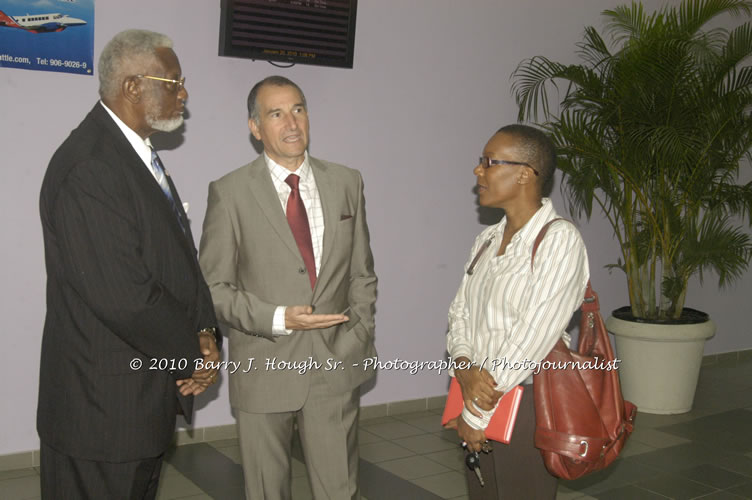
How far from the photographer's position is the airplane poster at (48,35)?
3656 millimetres

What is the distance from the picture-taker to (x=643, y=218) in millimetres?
5352

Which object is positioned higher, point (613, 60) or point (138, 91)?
point (613, 60)

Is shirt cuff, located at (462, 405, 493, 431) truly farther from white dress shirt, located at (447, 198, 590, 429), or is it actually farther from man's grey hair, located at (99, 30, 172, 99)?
man's grey hair, located at (99, 30, 172, 99)

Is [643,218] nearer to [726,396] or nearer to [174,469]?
[726,396]

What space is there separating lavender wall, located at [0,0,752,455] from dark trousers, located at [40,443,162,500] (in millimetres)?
2097

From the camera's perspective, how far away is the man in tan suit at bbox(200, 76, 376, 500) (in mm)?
2516

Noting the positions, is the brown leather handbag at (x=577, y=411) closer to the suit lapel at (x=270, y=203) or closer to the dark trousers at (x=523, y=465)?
the dark trousers at (x=523, y=465)

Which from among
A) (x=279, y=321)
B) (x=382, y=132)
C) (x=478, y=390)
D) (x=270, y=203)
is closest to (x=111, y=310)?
(x=279, y=321)

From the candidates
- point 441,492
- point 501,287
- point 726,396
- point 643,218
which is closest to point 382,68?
point 643,218

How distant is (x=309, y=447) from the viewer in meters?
2.56

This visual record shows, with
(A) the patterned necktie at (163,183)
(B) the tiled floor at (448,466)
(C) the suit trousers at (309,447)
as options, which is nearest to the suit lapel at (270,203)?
(A) the patterned necktie at (163,183)

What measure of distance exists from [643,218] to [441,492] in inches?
105

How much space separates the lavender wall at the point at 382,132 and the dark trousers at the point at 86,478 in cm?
210

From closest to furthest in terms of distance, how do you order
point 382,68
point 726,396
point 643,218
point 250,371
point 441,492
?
point 250,371 → point 441,492 → point 382,68 → point 643,218 → point 726,396
